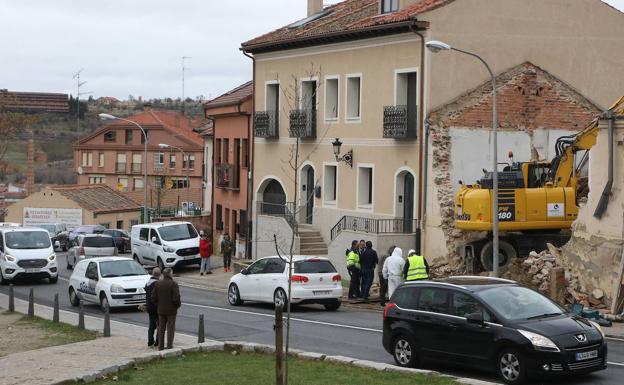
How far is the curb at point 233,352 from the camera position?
15648mm

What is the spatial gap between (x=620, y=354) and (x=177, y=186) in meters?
77.4

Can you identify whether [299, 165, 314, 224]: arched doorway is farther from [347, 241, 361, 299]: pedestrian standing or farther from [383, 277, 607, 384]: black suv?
[383, 277, 607, 384]: black suv

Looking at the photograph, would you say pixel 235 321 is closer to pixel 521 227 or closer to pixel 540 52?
pixel 521 227

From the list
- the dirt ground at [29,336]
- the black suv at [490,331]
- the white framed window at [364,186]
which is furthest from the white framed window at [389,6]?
the black suv at [490,331]

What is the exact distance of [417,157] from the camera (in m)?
33.6

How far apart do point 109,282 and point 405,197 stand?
11593 millimetres

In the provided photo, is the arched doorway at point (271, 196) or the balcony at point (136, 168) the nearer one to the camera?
the arched doorway at point (271, 196)

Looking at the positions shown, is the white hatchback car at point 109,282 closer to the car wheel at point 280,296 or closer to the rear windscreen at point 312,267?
the car wheel at point 280,296

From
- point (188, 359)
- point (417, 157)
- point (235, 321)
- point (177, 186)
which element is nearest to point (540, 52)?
A: point (417, 157)

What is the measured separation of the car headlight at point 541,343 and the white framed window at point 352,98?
22918 millimetres

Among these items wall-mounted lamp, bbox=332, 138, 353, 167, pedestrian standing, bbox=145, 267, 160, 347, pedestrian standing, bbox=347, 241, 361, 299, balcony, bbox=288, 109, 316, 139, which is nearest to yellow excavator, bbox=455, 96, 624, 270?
pedestrian standing, bbox=347, 241, 361, 299

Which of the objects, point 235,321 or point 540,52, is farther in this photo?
point 540,52

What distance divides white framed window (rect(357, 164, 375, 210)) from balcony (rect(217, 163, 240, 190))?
1153cm

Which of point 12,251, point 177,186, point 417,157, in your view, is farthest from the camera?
point 177,186
